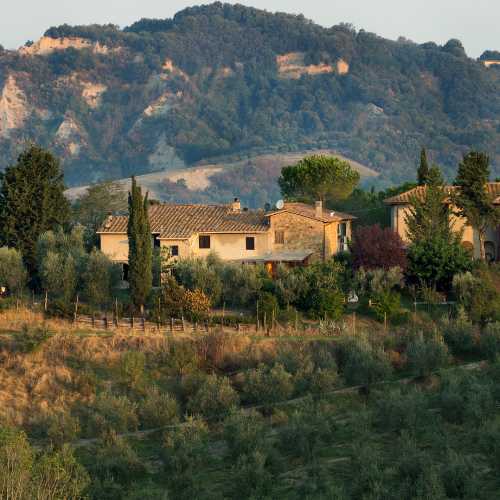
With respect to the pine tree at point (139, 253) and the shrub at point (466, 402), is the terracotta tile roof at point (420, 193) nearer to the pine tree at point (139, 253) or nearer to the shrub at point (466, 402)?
the pine tree at point (139, 253)

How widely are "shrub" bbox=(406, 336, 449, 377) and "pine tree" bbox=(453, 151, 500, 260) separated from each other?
1672 centimetres

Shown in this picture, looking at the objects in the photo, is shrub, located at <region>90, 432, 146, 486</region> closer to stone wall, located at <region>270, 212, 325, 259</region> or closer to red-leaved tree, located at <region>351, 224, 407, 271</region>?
red-leaved tree, located at <region>351, 224, 407, 271</region>

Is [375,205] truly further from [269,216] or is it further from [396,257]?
[396,257]

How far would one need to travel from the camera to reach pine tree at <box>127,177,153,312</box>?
49.4 m

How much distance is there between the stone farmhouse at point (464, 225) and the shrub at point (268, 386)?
21.2 m

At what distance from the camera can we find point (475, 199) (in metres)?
58.8

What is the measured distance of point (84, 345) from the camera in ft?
143

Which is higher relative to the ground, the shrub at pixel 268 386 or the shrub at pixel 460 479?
the shrub at pixel 268 386

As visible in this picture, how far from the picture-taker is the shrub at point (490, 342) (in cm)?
4369

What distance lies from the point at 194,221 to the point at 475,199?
1549cm

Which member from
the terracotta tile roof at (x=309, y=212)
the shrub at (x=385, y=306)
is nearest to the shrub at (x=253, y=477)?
the shrub at (x=385, y=306)

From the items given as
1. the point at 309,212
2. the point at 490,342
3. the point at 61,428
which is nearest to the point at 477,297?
the point at 490,342

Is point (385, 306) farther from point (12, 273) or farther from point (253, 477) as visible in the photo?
point (253, 477)

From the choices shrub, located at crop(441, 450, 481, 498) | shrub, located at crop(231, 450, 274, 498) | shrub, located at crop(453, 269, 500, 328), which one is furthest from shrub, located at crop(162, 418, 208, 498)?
shrub, located at crop(453, 269, 500, 328)
